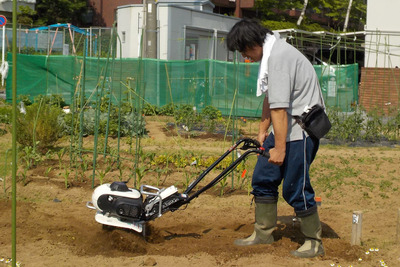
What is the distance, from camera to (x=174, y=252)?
4.55m

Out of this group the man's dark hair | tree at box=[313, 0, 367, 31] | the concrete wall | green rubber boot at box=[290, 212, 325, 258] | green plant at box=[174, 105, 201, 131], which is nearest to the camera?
the man's dark hair

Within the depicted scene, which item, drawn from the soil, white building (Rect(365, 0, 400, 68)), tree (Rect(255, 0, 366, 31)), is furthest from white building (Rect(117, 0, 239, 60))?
the soil

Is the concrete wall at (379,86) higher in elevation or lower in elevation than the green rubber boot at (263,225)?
higher

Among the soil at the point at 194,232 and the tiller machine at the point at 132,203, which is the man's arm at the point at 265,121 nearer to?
the tiller machine at the point at 132,203

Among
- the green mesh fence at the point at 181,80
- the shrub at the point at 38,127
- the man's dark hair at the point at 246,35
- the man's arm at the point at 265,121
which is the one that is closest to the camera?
the man's dark hair at the point at 246,35

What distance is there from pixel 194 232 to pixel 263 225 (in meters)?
0.73

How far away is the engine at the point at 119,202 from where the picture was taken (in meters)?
4.41

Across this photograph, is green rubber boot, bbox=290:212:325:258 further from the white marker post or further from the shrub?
the shrub

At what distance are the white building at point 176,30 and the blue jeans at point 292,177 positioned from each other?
17.6 m

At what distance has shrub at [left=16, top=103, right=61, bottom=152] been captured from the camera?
7.89 meters

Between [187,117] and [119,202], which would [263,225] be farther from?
[187,117]

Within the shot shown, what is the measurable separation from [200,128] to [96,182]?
5873 mm

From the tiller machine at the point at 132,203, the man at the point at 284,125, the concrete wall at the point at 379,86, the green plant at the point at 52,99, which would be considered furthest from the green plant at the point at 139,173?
the concrete wall at the point at 379,86

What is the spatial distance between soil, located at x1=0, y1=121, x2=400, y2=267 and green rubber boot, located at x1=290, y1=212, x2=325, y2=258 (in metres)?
0.07
